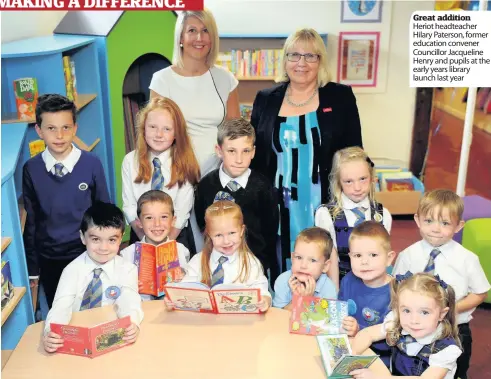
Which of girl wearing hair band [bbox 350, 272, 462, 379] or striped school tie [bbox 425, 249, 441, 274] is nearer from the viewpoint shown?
girl wearing hair band [bbox 350, 272, 462, 379]

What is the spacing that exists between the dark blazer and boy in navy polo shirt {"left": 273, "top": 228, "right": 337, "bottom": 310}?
57 centimetres

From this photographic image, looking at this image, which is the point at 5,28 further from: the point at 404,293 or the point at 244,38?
the point at 404,293

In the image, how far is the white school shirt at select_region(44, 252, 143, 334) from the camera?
2369 mm

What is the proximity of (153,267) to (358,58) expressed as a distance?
13.3 feet

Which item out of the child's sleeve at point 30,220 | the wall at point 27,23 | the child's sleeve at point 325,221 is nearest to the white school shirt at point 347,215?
the child's sleeve at point 325,221

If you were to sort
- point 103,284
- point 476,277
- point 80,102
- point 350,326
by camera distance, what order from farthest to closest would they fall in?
point 80,102, point 476,277, point 103,284, point 350,326

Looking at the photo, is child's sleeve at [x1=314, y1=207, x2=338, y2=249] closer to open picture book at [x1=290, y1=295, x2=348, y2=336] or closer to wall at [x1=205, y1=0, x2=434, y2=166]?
open picture book at [x1=290, y1=295, x2=348, y2=336]

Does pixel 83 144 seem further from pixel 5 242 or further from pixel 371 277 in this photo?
pixel 371 277

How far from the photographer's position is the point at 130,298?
241 cm

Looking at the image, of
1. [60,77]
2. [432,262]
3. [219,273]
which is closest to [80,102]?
[60,77]

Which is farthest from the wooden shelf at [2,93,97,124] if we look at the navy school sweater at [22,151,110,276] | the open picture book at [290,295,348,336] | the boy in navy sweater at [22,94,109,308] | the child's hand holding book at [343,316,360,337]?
the child's hand holding book at [343,316,360,337]

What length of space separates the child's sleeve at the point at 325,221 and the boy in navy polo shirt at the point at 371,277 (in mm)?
376

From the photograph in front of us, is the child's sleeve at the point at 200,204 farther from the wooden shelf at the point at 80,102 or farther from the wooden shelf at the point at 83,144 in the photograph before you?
the wooden shelf at the point at 83,144

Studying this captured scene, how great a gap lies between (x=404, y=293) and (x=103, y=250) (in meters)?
1.27
